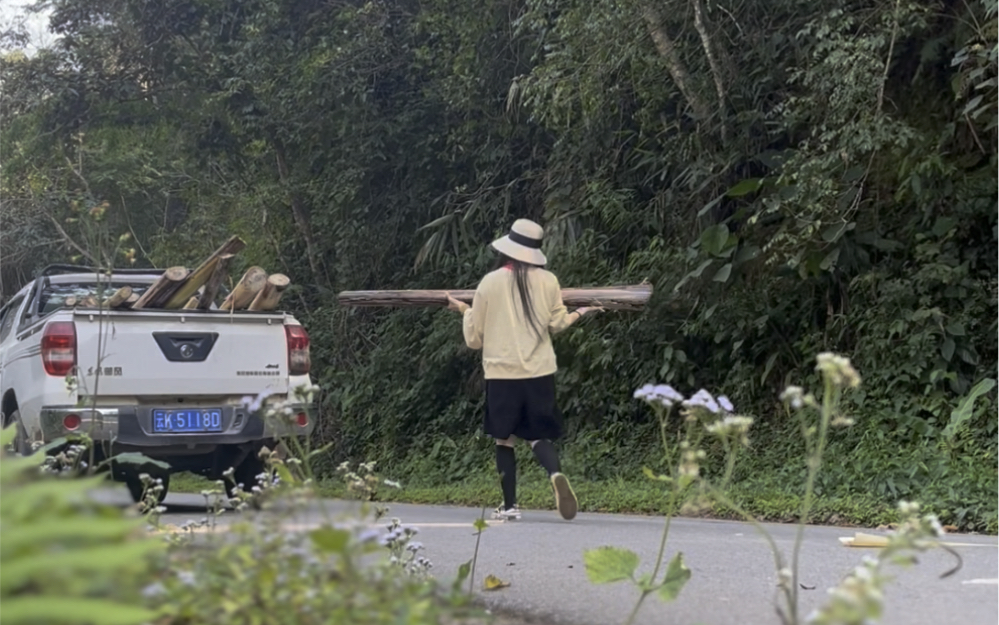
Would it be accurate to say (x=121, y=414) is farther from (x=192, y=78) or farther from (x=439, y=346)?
(x=192, y=78)

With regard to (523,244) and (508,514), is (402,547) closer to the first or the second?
(508,514)

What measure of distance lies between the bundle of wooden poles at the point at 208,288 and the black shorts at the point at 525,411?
2.80 m

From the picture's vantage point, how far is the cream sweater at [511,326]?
26.4ft

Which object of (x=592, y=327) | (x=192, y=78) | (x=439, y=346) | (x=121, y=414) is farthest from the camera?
(x=192, y=78)

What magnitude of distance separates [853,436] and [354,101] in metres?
8.30

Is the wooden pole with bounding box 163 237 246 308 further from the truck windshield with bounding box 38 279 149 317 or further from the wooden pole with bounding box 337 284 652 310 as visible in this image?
the wooden pole with bounding box 337 284 652 310

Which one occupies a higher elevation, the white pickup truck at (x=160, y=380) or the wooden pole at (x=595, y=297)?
the wooden pole at (x=595, y=297)

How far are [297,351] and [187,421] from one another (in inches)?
41.5

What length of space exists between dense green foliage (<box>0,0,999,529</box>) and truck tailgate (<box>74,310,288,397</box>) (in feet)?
3.19

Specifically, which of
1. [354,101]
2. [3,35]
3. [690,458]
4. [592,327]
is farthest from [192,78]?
[690,458]

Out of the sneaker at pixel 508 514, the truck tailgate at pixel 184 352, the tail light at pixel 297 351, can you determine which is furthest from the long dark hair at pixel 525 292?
the tail light at pixel 297 351

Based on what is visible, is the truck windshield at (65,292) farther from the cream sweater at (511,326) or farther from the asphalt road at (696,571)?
the cream sweater at (511,326)

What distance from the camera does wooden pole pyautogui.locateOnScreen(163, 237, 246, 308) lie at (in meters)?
9.95

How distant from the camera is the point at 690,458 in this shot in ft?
10.4
